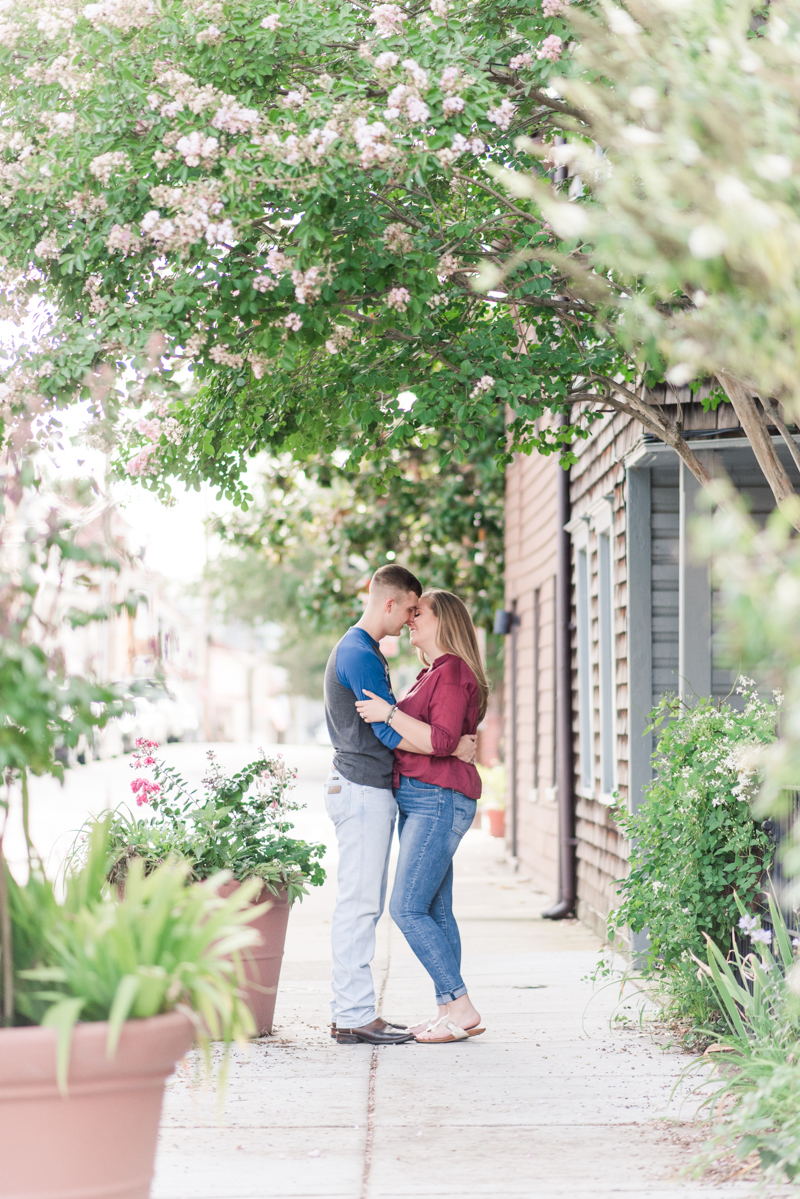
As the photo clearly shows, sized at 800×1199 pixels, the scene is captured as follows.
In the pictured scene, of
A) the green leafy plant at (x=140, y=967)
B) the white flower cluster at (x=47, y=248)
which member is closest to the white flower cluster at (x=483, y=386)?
the white flower cluster at (x=47, y=248)

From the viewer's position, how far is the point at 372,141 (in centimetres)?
429

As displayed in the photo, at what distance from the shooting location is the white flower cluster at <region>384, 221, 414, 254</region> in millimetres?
4680

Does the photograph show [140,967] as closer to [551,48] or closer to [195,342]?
[195,342]

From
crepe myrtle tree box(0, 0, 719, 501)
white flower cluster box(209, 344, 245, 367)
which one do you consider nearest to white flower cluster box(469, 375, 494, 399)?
crepe myrtle tree box(0, 0, 719, 501)

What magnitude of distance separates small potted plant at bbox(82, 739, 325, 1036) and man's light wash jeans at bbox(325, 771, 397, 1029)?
9.2 inches

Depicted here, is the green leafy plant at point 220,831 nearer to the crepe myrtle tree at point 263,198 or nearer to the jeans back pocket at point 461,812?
the jeans back pocket at point 461,812

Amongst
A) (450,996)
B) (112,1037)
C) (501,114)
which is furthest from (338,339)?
(112,1037)

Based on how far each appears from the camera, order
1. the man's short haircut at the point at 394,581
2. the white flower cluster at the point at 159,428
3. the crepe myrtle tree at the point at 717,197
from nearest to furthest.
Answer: the crepe myrtle tree at the point at 717,197 → the white flower cluster at the point at 159,428 → the man's short haircut at the point at 394,581

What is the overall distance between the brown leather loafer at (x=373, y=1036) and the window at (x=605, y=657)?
3.19m

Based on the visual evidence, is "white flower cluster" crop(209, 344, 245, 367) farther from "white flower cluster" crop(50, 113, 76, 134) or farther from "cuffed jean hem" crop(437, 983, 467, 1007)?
"cuffed jean hem" crop(437, 983, 467, 1007)

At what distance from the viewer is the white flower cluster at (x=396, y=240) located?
4680 millimetres

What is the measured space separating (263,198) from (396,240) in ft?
1.75

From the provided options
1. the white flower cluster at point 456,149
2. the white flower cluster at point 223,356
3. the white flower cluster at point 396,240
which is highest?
the white flower cluster at point 456,149

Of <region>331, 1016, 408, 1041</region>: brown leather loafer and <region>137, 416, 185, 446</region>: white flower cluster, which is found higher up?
<region>137, 416, 185, 446</region>: white flower cluster
